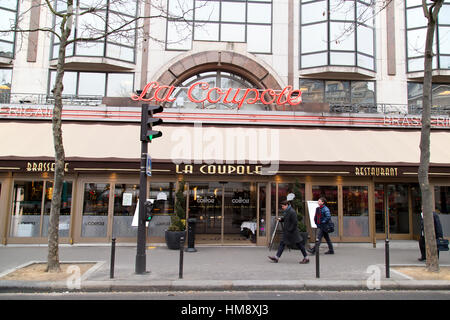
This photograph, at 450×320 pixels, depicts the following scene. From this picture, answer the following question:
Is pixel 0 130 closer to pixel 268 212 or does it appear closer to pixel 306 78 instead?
pixel 268 212

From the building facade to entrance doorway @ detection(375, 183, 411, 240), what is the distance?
5 cm

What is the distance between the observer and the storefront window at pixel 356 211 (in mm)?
13367

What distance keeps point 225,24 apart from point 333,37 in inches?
205

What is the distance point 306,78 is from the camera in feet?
52.5

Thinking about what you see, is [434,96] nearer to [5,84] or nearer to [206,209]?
[206,209]

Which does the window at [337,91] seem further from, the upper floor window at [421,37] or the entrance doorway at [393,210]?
the entrance doorway at [393,210]

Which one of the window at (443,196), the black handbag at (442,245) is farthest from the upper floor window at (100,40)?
the window at (443,196)

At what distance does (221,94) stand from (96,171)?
6.08 m

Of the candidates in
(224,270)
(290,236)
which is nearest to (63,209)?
(224,270)

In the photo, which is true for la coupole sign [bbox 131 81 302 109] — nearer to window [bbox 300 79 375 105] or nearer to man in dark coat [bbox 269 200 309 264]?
window [bbox 300 79 375 105]

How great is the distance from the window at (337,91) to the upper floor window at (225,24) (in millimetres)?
2791

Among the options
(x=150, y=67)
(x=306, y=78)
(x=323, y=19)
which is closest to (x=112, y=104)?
(x=150, y=67)

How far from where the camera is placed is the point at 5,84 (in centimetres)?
1515
